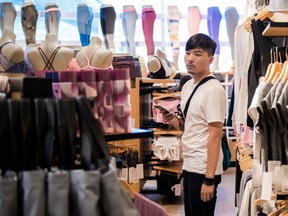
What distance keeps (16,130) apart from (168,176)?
4.03m

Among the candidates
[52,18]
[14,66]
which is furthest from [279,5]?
[52,18]

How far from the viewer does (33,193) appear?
1.00 metres

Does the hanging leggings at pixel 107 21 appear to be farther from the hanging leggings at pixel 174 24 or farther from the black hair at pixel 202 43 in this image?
the hanging leggings at pixel 174 24

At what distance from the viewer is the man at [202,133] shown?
2.42m

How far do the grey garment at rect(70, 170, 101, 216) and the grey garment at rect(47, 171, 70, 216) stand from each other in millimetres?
22

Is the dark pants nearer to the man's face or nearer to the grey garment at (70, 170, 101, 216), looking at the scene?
the man's face

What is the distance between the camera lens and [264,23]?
2.94 meters

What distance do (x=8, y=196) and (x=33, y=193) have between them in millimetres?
55

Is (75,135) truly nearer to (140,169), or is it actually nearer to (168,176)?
(140,169)

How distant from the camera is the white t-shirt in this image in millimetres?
2443

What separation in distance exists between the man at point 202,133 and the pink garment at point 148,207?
87 centimetres

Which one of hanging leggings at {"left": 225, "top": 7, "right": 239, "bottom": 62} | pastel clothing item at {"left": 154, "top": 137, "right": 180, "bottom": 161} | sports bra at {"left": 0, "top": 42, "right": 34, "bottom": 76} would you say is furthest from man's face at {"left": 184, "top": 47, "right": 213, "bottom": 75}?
hanging leggings at {"left": 225, "top": 7, "right": 239, "bottom": 62}

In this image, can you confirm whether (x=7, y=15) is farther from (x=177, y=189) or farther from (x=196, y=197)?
(x=177, y=189)

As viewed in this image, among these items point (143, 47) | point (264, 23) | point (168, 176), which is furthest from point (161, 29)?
point (264, 23)
